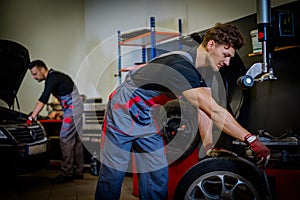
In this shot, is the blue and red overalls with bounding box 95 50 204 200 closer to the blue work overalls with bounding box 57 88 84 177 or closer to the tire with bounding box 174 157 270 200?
the tire with bounding box 174 157 270 200

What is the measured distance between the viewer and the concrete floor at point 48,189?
11.0 ft

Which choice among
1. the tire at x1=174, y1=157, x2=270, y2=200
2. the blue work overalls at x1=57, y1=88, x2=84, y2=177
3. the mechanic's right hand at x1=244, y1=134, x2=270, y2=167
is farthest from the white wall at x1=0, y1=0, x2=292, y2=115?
the mechanic's right hand at x1=244, y1=134, x2=270, y2=167

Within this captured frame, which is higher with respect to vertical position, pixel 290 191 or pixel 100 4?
pixel 100 4

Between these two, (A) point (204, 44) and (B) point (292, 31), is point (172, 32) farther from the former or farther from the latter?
(A) point (204, 44)

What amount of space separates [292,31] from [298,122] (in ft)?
1.95

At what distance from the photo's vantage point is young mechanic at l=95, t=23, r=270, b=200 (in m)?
1.81

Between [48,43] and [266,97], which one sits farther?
[48,43]

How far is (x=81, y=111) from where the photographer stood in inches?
168

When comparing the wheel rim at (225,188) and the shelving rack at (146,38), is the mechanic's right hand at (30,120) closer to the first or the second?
the shelving rack at (146,38)

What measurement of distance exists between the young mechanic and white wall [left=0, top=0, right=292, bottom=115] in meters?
2.95

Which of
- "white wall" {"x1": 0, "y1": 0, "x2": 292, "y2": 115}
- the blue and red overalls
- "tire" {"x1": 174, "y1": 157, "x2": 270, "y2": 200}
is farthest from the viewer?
"white wall" {"x1": 0, "y1": 0, "x2": 292, "y2": 115}

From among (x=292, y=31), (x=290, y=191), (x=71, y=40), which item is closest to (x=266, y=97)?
(x=292, y=31)

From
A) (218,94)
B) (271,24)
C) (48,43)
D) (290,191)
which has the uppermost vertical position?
(48,43)

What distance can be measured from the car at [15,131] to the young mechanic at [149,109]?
1.70 metres
